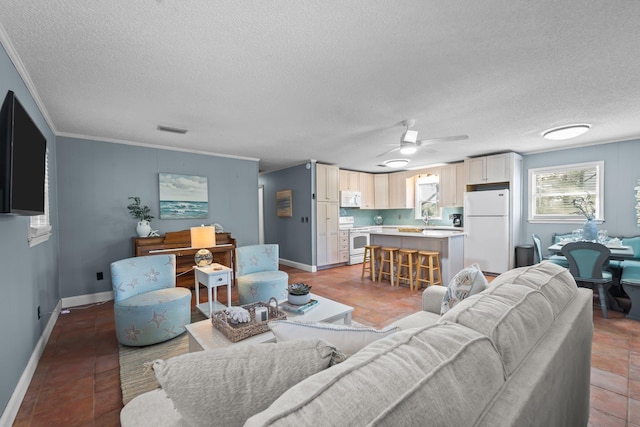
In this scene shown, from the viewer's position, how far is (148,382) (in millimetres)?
2094

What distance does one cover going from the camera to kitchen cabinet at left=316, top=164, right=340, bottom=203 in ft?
20.0

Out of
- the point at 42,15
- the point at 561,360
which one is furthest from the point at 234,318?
the point at 42,15

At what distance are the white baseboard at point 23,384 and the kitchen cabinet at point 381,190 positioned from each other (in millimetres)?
6689

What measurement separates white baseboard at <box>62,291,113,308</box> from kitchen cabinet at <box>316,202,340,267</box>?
12.0ft

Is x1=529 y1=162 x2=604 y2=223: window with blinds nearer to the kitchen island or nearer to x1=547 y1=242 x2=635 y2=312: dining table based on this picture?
x1=547 y1=242 x2=635 y2=312: dining table

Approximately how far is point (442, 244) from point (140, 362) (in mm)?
4129

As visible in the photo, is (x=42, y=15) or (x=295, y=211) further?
(x=295, y=211)

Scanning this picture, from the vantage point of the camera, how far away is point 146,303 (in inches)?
103

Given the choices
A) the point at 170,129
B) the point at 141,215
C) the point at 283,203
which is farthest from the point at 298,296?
the point at 283,203

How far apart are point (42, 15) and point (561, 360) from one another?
2969 mm

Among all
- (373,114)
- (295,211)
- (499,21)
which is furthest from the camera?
(295,211)

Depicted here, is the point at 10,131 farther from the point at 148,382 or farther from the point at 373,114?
the point at 373,114

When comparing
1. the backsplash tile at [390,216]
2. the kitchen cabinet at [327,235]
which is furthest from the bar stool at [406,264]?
the backsplash tile at [390,216]

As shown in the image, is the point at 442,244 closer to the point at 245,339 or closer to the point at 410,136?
the point at 410,136
